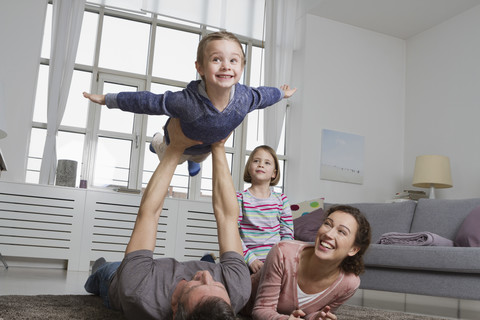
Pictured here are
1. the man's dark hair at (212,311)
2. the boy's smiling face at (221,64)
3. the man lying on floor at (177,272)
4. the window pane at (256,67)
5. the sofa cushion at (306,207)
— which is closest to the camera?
the man's dark hair at (212,311)

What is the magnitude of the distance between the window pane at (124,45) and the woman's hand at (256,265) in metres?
4.14

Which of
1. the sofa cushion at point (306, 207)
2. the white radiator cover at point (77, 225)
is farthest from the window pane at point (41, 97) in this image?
the sofa cushion at point (306, 207)

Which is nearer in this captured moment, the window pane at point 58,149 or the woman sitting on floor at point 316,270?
the woman sitting on floor at point 316,270

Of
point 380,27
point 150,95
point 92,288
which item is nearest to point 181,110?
point 150,95

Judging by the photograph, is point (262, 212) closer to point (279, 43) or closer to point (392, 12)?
point (279, 43)

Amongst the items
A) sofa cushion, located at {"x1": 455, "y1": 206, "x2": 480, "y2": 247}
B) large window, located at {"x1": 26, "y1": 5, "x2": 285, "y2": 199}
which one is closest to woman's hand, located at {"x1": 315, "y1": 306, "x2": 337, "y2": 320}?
sofa cushion, located at {"x1": 455, "y1": 206, "x2": 480, "y2": 247}

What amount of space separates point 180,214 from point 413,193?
8.67 feet

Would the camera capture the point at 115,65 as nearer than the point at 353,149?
Yes

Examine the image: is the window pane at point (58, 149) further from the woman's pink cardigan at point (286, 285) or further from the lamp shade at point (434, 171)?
the woman's pink cardigan at point (286, 285)

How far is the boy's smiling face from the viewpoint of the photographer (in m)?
1.57

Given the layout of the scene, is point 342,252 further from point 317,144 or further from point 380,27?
point 380,27

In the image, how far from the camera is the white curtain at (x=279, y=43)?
231 inches

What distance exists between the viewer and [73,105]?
5.40 meters

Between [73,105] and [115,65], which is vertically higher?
[115,65]
